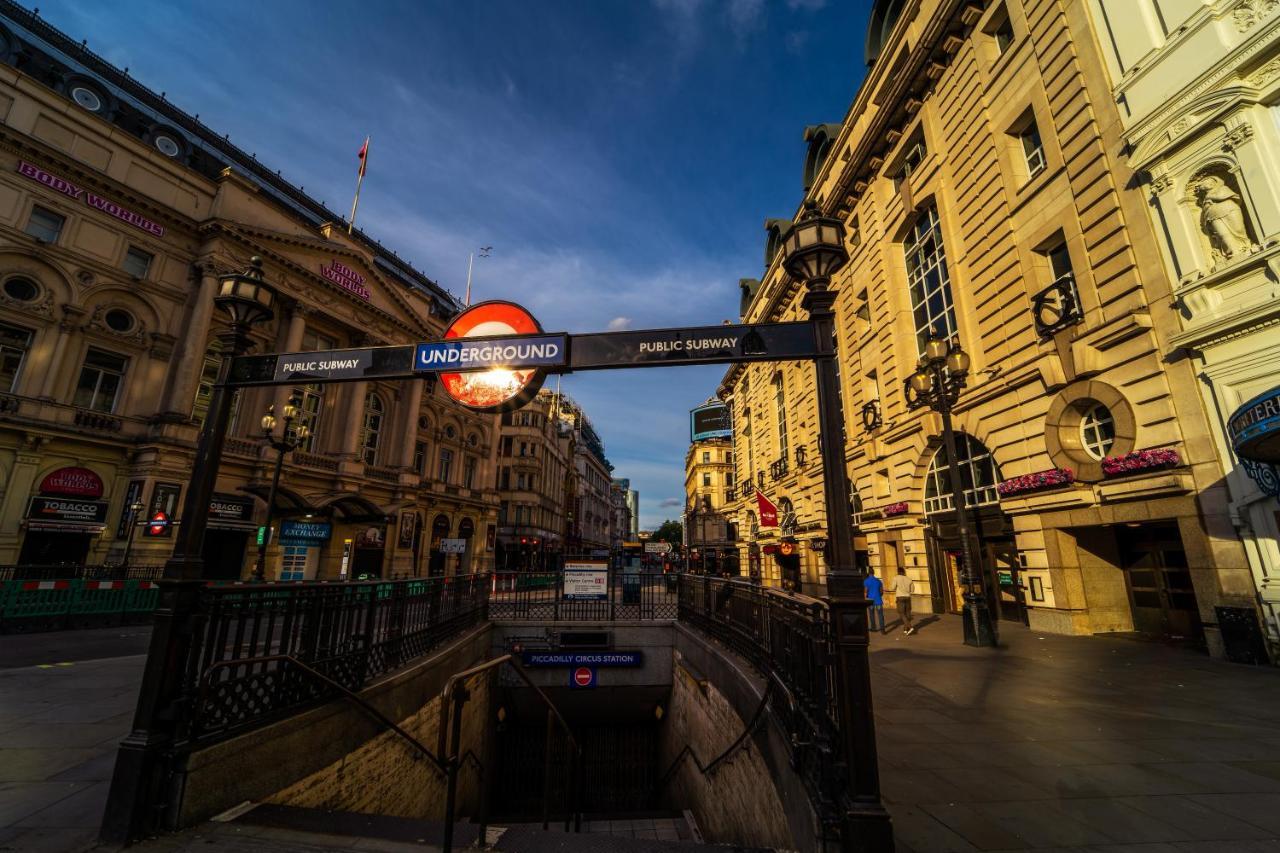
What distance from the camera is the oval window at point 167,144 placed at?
25.0 metres

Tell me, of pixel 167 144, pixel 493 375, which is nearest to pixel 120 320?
pixel 167 144

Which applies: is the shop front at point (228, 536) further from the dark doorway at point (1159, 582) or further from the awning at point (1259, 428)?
the dark doorway at point (1159, 582)

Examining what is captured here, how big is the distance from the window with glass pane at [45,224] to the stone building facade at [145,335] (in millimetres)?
55

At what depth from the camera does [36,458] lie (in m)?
18.5

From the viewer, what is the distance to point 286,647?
5.07 meters

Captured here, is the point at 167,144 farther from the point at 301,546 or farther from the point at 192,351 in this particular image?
the point at 301,546

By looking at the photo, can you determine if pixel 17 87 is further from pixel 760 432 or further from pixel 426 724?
pixel 760 432

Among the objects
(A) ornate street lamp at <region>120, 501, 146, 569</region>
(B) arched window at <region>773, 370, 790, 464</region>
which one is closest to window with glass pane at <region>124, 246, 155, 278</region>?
(A) ornate street lamp at <region>120, 501, 146, 569</region>

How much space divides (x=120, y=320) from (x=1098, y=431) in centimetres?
3506

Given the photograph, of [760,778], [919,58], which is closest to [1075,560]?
[760,778]

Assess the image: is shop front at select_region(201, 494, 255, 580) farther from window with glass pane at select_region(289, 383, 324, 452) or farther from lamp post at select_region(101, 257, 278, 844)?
lamp post at select_region(101, 257, 278, 844)

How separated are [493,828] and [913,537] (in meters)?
17.3

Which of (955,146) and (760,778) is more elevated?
(955,146)

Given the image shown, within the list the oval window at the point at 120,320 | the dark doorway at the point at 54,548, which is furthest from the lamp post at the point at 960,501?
the oval window at the point at 120,320
